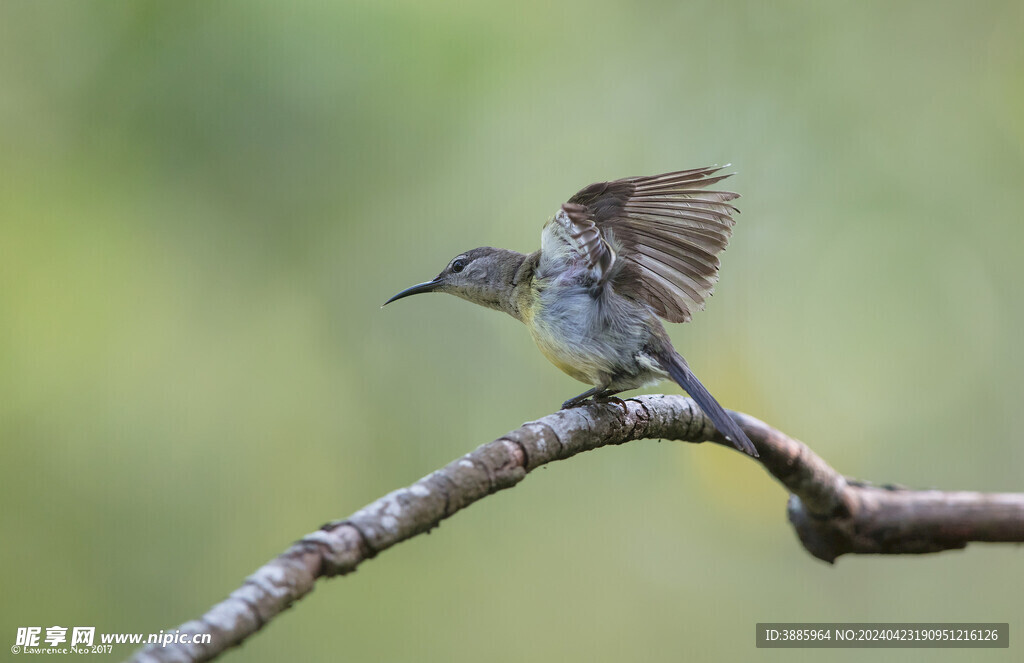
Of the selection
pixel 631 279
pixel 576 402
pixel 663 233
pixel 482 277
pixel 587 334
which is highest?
pixel 482 277

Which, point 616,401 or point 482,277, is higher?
point 482,277

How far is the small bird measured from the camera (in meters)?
4.20

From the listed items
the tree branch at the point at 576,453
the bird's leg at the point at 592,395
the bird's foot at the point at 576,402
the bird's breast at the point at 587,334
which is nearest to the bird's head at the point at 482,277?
the bird's breast at the point at 587,334

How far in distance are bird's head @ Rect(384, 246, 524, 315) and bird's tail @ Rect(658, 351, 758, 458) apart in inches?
47.1

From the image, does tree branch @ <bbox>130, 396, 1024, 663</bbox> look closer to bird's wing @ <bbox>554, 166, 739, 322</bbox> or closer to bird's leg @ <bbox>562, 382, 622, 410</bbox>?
bird's leg @ <bbox>562, 382, 622, 410</bbox>

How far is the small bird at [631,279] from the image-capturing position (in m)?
4.20

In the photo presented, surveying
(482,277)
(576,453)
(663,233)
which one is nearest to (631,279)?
(663,233)

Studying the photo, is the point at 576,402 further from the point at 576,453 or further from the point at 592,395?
the point at 576,453

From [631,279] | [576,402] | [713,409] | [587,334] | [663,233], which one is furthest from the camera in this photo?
[631,279]

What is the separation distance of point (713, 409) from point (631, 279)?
1.03 m

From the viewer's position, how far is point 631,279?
4535 mm

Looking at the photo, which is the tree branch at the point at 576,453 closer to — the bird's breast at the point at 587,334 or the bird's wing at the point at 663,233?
the bird's breast at the point at 587,334

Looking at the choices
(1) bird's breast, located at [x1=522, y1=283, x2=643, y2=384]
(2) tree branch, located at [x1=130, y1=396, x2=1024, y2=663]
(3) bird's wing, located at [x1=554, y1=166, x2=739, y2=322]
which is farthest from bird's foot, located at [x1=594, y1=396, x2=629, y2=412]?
(3) bird's wing, located at [x1=554, y1=166, x2=739, y2=322]

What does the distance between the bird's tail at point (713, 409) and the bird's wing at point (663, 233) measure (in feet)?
1.54
